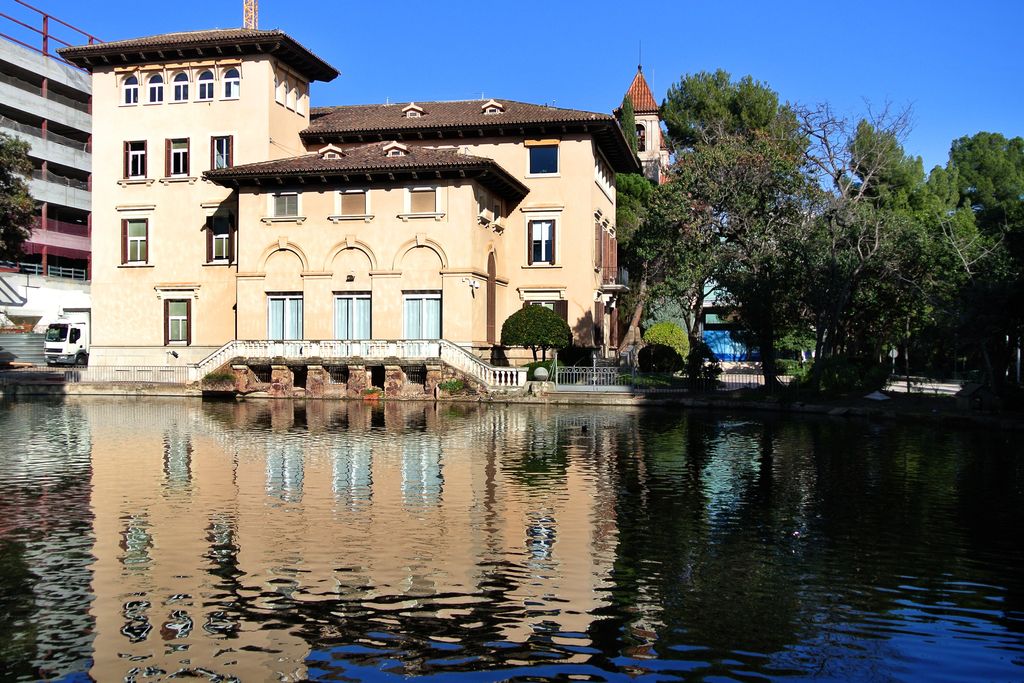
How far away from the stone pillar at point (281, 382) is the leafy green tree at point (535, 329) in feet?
29.1

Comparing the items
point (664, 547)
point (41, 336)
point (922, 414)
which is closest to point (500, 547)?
point (664, 547)

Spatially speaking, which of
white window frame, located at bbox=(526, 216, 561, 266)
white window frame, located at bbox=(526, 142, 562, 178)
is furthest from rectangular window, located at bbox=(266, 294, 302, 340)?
white window frame, located at bbox=(526, 142, 562, 178)

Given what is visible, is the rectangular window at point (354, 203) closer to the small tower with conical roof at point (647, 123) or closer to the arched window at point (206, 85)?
the arched window at point (206, 85)

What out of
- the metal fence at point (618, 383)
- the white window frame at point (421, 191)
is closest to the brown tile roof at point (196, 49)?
the white window frame at point (421, 191)

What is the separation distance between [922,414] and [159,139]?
34531 mm

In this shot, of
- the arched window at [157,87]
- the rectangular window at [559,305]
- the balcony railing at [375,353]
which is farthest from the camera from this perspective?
the arched window at [157,87]

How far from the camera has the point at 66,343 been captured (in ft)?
184

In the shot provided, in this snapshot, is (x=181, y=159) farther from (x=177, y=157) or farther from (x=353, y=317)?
(x=353, y=317)

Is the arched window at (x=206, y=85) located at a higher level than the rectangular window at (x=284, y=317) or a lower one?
higher

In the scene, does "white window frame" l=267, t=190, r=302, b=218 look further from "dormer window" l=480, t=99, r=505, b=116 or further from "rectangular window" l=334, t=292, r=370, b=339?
"dormer window" l=480, t=99, r=505, b=116

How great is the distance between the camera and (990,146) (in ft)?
267

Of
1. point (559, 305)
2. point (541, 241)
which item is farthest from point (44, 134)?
point (559, 305)

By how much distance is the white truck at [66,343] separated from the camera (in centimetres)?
5569

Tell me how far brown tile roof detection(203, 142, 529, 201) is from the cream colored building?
0.13 meters
